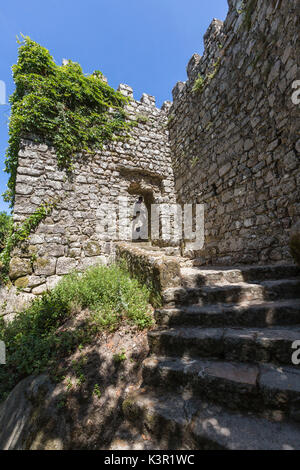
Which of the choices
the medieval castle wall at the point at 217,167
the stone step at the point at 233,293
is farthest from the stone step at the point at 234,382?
the medieval castle wall at the point at 217,167

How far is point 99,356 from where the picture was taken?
2.31m

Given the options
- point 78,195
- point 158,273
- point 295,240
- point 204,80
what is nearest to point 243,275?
point 295,240

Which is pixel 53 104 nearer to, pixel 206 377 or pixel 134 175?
pixel 134 175

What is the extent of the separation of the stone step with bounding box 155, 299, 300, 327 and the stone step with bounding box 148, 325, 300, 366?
105 millimetres

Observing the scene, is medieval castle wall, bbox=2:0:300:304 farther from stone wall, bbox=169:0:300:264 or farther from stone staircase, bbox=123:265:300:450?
stone staircase, bbox=123:265:300:450

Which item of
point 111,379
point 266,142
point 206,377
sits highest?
point 266,142

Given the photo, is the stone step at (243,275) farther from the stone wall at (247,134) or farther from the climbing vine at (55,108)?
the climbing vine at (55,108)

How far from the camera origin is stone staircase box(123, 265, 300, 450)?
136 cm

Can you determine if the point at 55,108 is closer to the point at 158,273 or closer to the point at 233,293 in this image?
the point at 158,273

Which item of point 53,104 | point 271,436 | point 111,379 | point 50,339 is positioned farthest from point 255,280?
point 53,104

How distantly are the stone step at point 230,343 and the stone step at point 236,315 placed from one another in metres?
0.10

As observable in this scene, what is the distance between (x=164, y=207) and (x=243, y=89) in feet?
11.8

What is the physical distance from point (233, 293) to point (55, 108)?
18.9 ft

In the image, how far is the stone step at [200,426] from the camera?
1.23 meters
